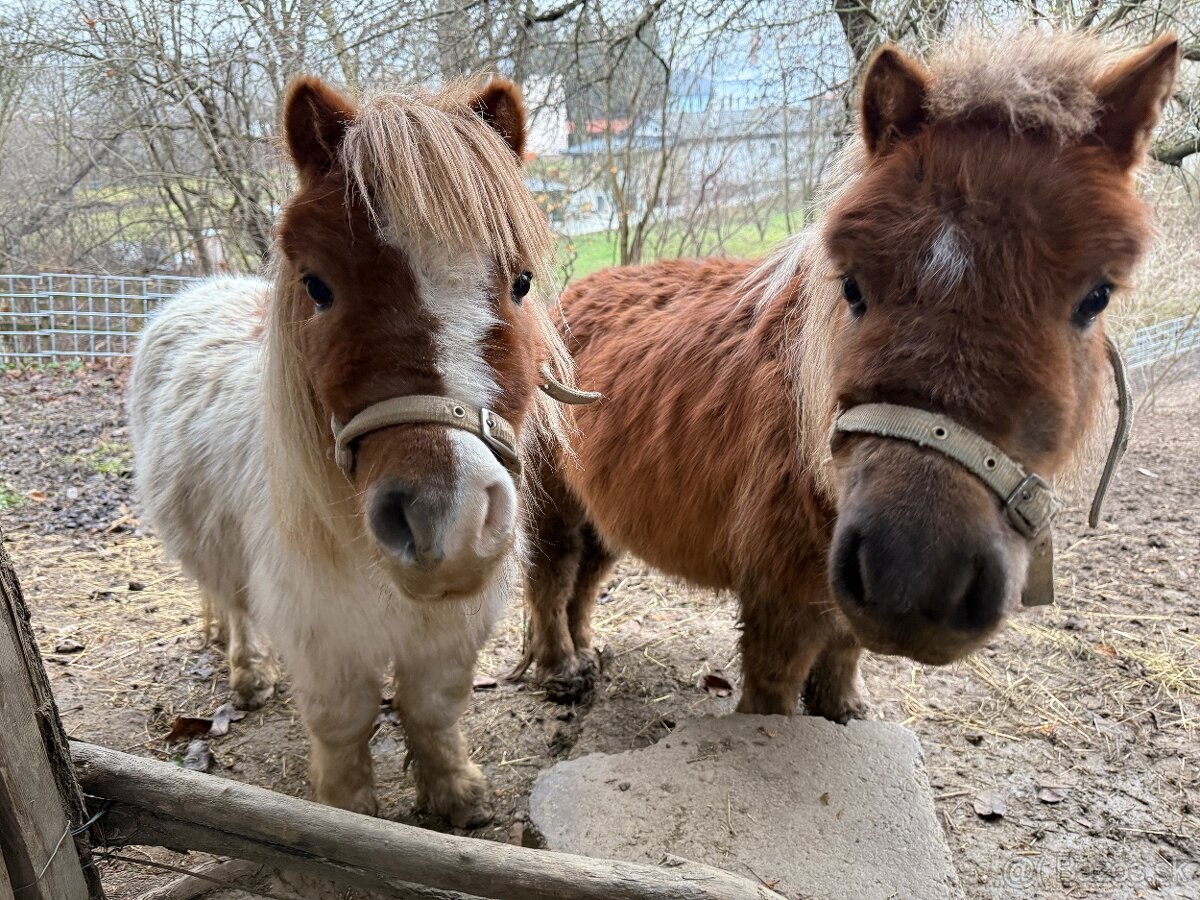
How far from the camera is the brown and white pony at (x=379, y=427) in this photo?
1.52 metres

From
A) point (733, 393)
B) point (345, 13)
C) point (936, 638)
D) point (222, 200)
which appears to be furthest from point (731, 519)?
point (222, 200)

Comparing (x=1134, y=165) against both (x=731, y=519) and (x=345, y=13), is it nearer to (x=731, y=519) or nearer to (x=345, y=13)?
(x=731, y=519)

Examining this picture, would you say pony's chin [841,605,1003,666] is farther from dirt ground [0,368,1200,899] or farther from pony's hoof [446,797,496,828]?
pony's hoof [446,797,496,828]

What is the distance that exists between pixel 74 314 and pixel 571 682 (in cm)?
826

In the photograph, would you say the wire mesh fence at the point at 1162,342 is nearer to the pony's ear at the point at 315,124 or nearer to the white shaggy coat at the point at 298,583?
the white shaggy coat at the point at 298,583

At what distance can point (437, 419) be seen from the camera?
150cm

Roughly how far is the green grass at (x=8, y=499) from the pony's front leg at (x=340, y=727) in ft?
13.9

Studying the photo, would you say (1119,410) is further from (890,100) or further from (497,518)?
(497,518)

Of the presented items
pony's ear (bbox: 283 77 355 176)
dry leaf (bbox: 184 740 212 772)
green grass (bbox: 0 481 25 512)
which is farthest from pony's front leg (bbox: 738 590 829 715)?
green grass (bbox: 0 481 25 512)

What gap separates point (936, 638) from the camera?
131cm

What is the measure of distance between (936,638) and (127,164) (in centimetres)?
925

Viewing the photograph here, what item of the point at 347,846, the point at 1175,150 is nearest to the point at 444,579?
the point at 347,846

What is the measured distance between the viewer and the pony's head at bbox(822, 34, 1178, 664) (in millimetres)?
1295

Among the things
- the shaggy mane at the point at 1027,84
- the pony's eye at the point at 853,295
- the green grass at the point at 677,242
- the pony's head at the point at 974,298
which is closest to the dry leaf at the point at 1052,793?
the pony's head at the point at 974,298
